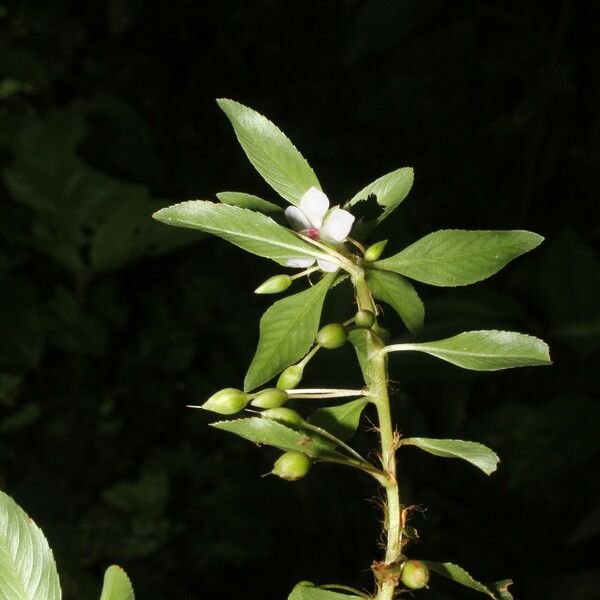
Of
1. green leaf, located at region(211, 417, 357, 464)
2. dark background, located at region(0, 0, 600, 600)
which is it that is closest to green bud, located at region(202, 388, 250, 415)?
green leaf, located at region(211, 417, 357, 464)

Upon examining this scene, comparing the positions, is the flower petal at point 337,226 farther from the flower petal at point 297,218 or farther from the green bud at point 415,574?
the green bud at point 415,574

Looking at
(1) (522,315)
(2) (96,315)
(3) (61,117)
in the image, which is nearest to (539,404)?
(1) (522,315)

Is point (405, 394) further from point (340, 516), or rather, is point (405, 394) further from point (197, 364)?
point (197, 364)

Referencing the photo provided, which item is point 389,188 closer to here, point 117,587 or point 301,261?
point 301,261

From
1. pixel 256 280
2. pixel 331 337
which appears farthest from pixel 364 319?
pixel 256 280

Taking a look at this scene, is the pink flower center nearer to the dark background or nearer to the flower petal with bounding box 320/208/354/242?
the flower petal with bounding box 320/208/354/242

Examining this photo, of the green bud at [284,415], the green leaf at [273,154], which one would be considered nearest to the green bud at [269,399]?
the green bud at [284,415]
